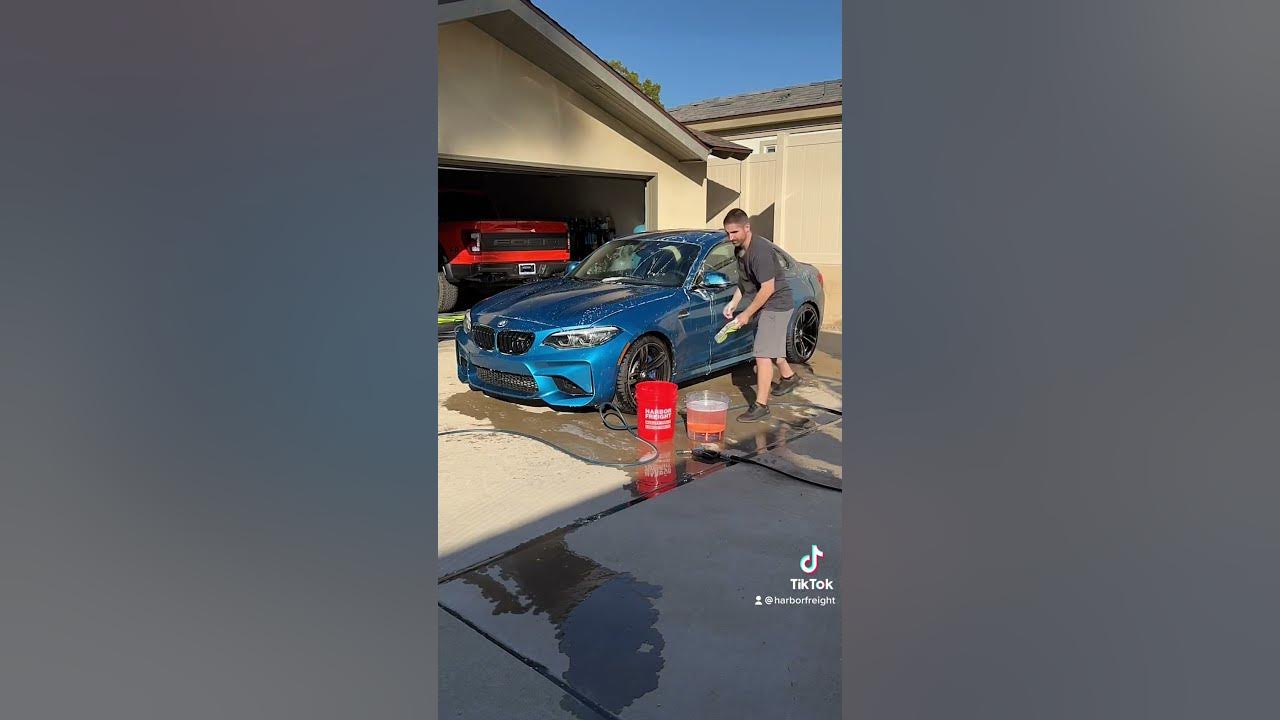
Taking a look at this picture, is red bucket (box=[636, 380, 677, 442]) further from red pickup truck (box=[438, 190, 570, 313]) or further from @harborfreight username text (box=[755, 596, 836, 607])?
red pickup truck (box=[438, 190, 570, 313])

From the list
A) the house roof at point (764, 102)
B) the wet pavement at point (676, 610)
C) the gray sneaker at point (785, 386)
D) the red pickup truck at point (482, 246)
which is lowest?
the wet pavement at point (676, 610)

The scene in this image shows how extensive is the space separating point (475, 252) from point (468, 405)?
5.74 m

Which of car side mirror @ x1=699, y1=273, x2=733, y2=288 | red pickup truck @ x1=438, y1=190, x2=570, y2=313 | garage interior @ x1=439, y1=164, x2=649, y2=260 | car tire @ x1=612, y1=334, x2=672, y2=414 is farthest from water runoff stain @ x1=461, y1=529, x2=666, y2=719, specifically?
garage interior @ x1=439, y1=164, x2=649, y2=260

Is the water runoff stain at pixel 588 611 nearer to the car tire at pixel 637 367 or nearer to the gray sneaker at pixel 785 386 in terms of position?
the car tire at pixel 637 367

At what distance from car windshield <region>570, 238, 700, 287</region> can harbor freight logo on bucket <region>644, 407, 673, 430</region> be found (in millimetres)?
1584

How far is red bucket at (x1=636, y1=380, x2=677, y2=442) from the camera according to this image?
5641mm

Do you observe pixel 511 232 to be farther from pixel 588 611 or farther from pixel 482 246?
pixel 588 611

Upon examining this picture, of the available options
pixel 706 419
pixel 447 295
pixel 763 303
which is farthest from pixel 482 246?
pixel 706 419

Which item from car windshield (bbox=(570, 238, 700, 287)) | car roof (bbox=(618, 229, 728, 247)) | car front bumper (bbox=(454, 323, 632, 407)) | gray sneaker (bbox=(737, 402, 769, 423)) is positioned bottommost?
gray sneaker (bbox=(737, 402, 769, 423))

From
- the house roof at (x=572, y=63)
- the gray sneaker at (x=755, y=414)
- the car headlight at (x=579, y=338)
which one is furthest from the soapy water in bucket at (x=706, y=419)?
the house roof at (x=572, y=63)

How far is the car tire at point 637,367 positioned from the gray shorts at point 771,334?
0.71m

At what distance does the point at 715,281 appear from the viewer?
6.91 metres

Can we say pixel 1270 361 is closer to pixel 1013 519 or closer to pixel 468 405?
pixel 1013 519

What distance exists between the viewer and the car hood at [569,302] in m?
6.26
